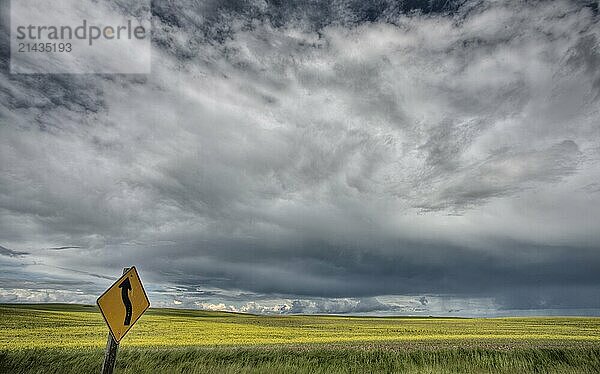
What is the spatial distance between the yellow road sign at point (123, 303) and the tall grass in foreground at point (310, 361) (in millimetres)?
5275

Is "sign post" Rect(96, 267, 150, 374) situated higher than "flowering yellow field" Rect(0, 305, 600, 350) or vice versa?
"sign post" Rect(96, 267, 150, 374)

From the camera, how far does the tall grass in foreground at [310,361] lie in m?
13.0

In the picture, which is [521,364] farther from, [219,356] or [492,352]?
[219,356]

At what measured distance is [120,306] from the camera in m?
7.50

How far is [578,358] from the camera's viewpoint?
51.4 feet

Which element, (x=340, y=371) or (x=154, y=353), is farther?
(x=154, y=353)

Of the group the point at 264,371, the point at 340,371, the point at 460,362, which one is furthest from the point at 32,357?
the point at 460,362

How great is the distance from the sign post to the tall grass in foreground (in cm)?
510

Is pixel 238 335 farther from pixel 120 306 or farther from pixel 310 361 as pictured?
pixel 120 306

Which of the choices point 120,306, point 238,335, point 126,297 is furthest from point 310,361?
point 238,335

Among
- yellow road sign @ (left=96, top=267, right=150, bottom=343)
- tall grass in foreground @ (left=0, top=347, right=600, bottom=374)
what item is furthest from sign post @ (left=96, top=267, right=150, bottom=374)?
tall grass in foreground @ (left=0, top=347, right=600, bottom=374)

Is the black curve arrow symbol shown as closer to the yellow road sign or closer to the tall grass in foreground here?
the yellow road sign

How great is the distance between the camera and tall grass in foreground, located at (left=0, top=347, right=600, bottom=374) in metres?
A: 13.0

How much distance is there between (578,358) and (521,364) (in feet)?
9.52
